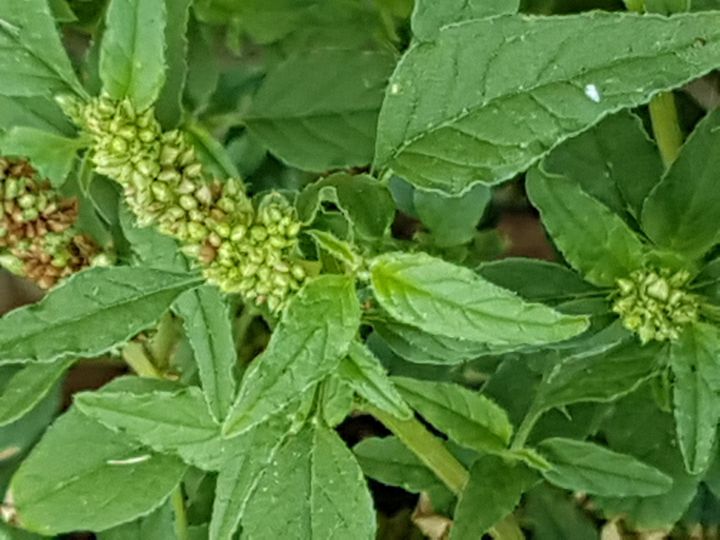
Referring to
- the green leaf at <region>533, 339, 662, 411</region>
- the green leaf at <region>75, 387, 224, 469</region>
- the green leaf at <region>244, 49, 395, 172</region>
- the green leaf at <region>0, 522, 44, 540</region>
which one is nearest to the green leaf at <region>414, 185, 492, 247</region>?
the green leaf at <region>244, 49, 395, 172</region>

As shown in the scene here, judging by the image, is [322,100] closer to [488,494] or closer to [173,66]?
[173,66]

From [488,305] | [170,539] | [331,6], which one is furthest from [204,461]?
[331,6]

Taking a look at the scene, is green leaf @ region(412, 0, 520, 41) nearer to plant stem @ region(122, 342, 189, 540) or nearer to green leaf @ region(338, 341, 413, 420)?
green leaf @ region(338, 341, 413, 420)

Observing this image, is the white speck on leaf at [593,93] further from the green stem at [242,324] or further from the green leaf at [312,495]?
the green stem at [242,324]

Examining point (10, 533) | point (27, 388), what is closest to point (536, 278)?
point (27, 388)

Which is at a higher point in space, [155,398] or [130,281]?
[130,281]

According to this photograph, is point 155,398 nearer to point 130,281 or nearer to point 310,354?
point 130,281
